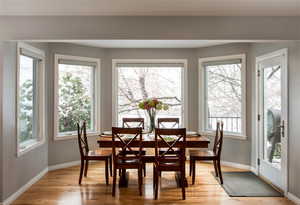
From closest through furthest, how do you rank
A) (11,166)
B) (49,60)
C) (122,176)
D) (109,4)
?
1. (109,4)
2. (11,166)
3. (122,176)
4. (49,60)

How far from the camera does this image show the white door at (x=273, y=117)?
4.05 metres

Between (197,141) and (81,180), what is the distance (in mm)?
1978

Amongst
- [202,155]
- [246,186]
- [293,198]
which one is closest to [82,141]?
[202,155]

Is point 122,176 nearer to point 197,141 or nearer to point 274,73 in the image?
point 197,141

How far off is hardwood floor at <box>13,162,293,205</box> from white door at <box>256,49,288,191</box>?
25.1 inches

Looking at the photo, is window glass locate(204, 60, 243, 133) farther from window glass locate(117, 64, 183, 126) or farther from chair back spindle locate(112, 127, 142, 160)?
chair back spindle locate(112, 127, 142, 160)

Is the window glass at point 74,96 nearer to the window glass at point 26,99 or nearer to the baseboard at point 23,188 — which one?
the window glass at point 26,99

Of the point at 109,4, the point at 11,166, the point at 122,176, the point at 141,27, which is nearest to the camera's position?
the point at 109,4

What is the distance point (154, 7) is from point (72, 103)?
3.19 m

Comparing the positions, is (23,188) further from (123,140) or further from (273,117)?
(273,117)

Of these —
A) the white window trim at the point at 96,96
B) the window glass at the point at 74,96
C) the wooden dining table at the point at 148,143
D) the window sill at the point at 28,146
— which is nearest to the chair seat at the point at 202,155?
the wooden dining table at the point at 148,143

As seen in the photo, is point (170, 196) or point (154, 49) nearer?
point (170, 196)

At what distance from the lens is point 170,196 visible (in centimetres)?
392

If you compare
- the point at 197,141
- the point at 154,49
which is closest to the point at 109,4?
the point at 197,141
